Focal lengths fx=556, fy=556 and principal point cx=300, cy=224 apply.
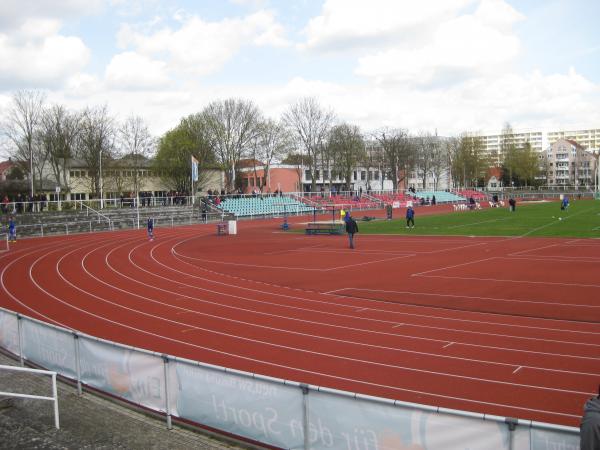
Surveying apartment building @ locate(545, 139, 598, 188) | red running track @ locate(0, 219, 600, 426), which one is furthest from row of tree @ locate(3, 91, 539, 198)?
apartment building @ locate(545, 139, 598, 188)

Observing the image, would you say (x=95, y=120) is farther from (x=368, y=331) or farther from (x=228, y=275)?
(x=368, y=331)

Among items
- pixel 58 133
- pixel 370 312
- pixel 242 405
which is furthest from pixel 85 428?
pixel 58 133

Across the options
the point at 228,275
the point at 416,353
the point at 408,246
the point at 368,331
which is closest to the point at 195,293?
the point at 228,275

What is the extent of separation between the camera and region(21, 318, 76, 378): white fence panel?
30.4 feet

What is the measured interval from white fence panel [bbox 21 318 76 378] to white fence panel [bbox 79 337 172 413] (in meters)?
0.40

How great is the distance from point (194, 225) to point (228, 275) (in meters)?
32.0

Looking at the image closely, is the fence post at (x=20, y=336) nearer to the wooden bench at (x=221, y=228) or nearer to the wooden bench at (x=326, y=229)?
the wooden bench at (x=326, y=229)

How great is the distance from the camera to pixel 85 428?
7898 mm

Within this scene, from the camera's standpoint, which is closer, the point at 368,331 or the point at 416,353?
the point at 416,353

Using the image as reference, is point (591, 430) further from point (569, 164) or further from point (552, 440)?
point (569, 164)

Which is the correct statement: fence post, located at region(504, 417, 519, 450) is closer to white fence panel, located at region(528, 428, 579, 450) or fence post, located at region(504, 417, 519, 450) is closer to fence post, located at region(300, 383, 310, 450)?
white fence panel, located at region(528, 428, 579, 450)

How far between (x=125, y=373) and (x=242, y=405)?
2.37 meters

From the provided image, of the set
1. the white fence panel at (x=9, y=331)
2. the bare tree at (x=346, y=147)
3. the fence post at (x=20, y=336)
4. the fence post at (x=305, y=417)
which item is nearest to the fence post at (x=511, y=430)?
the fence post at (x=305, y=417)

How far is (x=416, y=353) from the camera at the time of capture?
10961 mm
